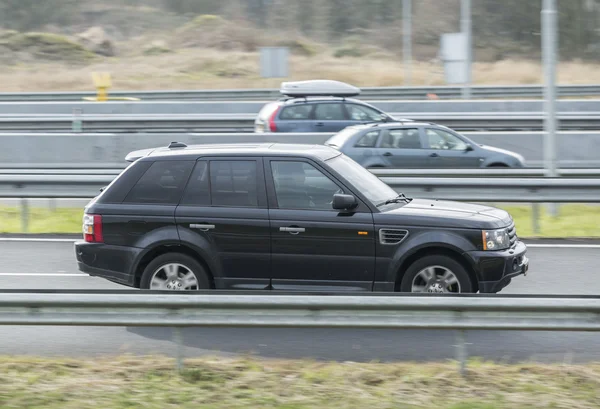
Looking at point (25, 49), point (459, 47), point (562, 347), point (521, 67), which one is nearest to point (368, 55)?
point (521, 67)

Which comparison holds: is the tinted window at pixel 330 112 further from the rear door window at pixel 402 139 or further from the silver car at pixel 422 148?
the rear door window at pixel 402 139

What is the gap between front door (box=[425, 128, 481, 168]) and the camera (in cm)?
1714

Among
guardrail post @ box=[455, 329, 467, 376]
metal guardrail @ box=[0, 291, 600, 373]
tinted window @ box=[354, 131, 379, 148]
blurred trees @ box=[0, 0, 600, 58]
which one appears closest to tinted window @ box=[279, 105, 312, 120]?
tinted window @ box=[354, 131, 379, 148]

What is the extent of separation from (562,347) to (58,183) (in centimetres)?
918

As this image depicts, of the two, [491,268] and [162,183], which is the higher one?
[162,183]

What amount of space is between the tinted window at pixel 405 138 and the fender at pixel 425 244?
919 cm

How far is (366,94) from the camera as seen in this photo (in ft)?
122

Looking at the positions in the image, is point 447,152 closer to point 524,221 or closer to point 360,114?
point 524,221

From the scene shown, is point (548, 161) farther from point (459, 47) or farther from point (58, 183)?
point (459, 47)

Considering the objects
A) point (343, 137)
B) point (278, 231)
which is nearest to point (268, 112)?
point (343, 137)

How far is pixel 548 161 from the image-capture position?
15469mm

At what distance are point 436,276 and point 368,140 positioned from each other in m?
9.01

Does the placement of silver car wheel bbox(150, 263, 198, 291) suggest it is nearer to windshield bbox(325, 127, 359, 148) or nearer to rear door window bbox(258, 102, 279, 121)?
windshield bbox(325, 127, 359, 148)

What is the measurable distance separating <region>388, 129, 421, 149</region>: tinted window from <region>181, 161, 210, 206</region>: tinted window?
29.8 feet
